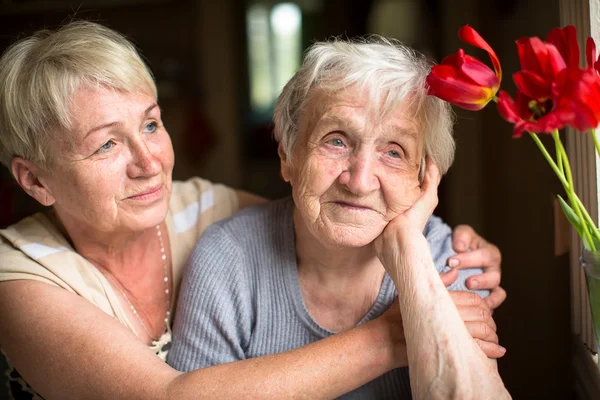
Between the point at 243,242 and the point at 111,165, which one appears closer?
the point at 111,165

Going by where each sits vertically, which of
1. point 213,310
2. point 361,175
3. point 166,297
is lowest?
point 166,297

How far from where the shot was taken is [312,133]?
1.42 meters

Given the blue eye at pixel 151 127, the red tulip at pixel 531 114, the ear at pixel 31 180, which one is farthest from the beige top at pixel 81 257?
the red tulip at pixel 531 114

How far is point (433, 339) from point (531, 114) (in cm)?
46

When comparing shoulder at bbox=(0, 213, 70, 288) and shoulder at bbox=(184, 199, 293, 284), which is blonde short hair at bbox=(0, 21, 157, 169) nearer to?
shoulder at bbox=(0, 213, 70, 288)

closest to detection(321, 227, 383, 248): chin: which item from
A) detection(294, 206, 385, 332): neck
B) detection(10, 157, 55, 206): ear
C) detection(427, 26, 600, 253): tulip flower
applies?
detection(294, 206, 385, 332): neck

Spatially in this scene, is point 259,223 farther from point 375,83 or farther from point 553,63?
point 553,63

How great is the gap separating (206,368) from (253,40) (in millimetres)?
3900

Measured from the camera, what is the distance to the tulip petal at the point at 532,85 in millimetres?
1031

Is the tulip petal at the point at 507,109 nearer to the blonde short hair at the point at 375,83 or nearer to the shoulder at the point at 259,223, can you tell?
the blonde short hair at the point at 375,83

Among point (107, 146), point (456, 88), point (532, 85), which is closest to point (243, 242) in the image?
point (107, 146)

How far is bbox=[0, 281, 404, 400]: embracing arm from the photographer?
4.18 feet

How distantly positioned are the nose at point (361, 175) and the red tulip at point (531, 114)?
1.22ft

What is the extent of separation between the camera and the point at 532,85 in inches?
40.9
